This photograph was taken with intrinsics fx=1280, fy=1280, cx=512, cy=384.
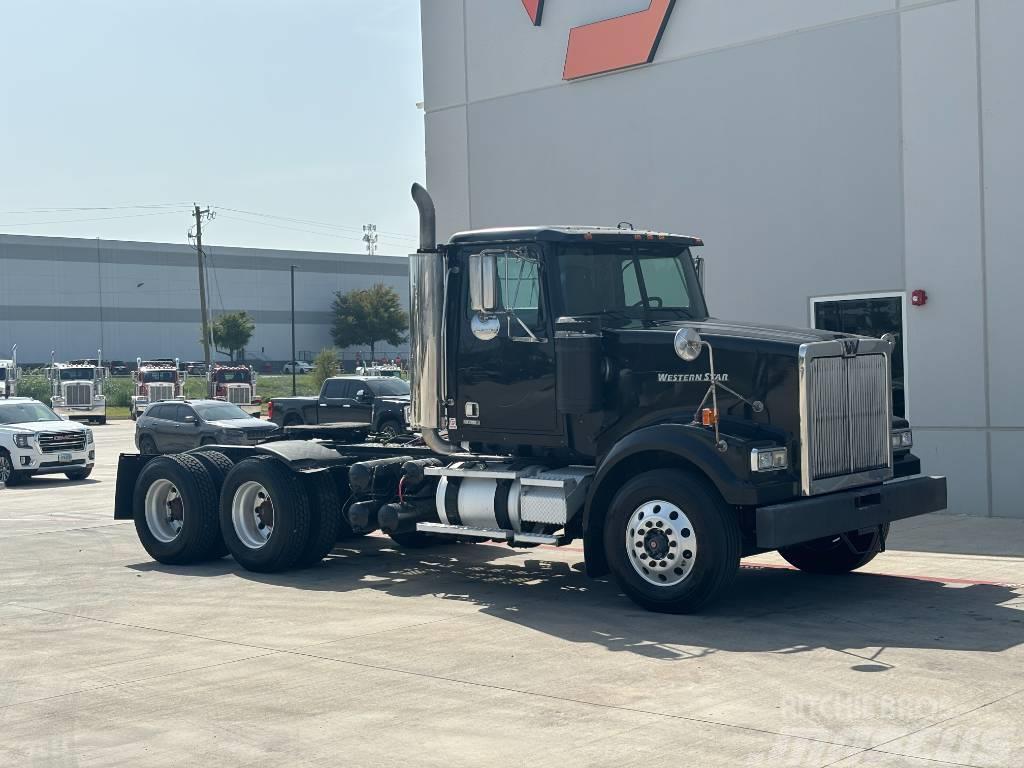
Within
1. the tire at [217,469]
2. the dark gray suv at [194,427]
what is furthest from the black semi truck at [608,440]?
the dark gray suv at [194,427]

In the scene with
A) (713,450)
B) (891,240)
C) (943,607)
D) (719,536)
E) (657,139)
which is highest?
(657,139)

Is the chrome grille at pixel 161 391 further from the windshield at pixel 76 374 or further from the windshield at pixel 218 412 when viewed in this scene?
the windshield at pixel 218 412

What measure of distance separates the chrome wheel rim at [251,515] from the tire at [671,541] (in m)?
4.21

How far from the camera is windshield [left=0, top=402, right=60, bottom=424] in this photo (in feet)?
87.8

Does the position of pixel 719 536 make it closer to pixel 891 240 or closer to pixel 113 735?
pixel 113 735

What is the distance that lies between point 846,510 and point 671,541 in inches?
54.3

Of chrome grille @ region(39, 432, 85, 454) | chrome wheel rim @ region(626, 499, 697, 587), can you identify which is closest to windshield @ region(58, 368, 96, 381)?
chrome grille @ region(39, 432, 85, 454)

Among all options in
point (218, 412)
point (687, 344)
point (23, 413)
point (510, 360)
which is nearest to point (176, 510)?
point (510, 360)

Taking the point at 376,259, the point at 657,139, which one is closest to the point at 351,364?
the point at 376,259

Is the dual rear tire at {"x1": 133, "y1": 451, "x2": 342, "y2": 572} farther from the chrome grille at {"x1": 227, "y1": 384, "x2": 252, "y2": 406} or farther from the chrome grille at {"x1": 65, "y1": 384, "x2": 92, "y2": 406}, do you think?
the chrome grille at {"x1": 227, "y1": 384, "x2": 252, "y2": 406}

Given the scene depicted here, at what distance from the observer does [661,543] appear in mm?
9781

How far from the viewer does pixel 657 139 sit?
60.8 feet

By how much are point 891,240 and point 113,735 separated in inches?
472

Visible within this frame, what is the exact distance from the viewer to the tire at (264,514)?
12.3m
